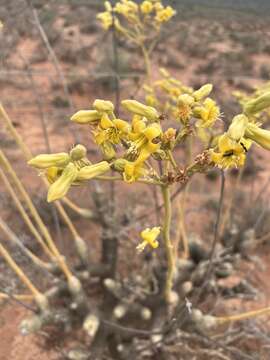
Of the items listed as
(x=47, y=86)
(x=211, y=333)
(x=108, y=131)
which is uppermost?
(x=108, y=131)

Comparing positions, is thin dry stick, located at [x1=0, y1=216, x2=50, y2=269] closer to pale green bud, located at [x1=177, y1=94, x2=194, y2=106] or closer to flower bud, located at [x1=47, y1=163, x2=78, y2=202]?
flower bud, located at [x1=47, y1=163, x2=78, y2=202]

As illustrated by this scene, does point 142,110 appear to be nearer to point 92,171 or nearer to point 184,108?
point 184,108

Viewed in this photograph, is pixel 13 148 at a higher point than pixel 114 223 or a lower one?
lower

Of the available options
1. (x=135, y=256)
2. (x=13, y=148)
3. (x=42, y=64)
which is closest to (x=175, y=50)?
(x=42, y=64)

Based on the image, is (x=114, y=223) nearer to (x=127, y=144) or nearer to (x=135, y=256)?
(x=135, y=256)

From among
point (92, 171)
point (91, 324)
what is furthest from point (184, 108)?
point (91, 324)

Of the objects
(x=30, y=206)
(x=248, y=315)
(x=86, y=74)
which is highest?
(x=86, y=74)
